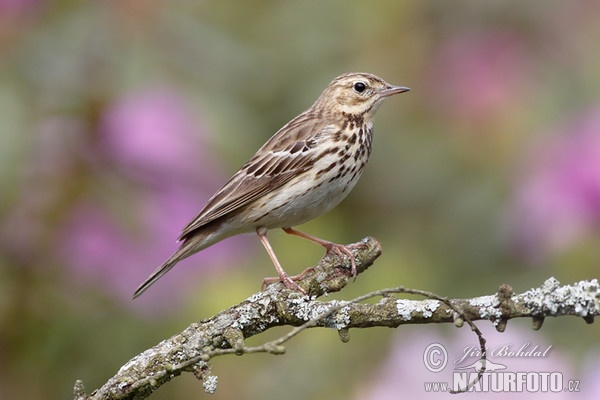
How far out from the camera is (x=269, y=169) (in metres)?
5.20

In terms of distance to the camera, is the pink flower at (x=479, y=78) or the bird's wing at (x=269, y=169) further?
the pink flower at (x=479, y=78)

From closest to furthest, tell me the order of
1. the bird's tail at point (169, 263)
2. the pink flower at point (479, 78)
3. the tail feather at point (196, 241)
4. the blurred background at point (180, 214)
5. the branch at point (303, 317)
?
the branch at point (303, 317) < the bird's tail at point (169, 263) < the tail feather at point (196, 241) < the blurred background at point (180, 214) < the pink flower at point (479, 78)

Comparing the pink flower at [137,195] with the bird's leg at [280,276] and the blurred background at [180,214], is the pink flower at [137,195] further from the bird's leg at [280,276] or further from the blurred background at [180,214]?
the bird's leg at [280,276]

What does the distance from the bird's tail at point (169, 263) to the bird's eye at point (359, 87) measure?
1.16 meters

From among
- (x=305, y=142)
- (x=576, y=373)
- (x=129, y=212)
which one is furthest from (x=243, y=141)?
(x=576, y=373)

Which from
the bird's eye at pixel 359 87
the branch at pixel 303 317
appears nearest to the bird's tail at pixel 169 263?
the bird's eye at pixel 359 87

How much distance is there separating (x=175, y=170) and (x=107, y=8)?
2.93 ft

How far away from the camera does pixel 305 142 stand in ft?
17.1

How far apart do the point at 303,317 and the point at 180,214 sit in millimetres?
2111

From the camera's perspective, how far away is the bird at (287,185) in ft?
16.3

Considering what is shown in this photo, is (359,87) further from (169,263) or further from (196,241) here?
(169,263)

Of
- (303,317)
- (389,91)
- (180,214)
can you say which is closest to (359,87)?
(389,91)

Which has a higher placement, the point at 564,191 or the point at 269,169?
the point at 269,169

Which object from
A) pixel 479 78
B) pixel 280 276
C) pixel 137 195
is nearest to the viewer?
pixel 280 276
